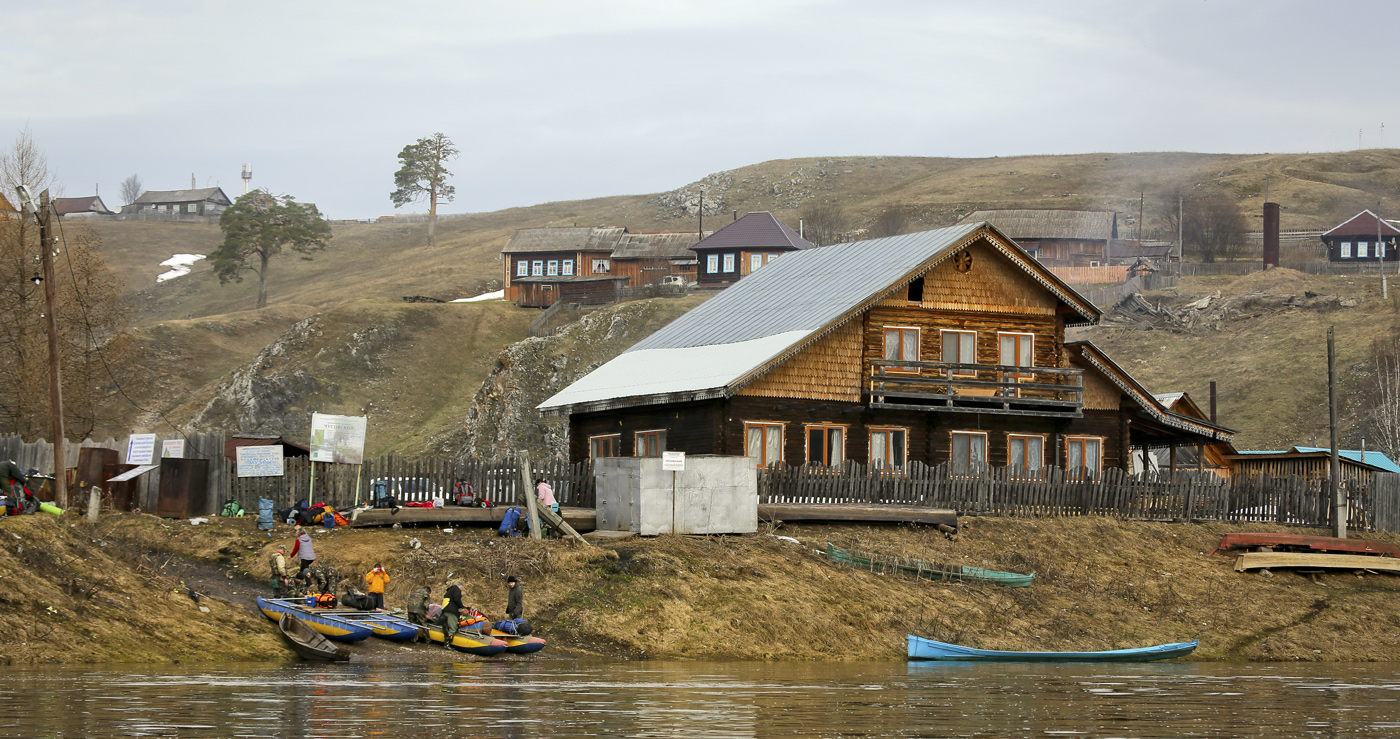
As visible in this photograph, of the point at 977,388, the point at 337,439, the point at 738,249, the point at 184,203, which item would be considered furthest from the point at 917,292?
the point at 184,203

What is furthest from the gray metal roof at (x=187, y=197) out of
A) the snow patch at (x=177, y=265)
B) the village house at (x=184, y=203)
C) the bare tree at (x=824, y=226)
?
the bare tree at (x=824, y=226)

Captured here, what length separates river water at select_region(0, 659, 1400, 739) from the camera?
54.8 feet

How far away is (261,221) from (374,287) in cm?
1086

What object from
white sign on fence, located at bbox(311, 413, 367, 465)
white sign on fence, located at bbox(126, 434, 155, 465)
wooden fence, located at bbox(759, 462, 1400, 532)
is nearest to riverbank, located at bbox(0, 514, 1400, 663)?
wooden fence, located at bbox(759, 462, 1400, 532)

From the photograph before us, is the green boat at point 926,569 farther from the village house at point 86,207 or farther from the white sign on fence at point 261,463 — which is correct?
the village house at point 86,207

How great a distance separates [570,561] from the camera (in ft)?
97.9

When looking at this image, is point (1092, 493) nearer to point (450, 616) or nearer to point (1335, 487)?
point (1335, 487)

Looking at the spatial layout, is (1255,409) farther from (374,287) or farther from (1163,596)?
(374,287)

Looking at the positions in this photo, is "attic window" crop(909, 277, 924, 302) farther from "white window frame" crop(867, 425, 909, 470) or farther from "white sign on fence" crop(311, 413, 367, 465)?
"white sign on fence" crop(311, 413, 367, 465)

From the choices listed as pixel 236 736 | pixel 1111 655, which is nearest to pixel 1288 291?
pixel 1111 655

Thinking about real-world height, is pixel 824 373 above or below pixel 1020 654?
above

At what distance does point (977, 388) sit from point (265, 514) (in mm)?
20585

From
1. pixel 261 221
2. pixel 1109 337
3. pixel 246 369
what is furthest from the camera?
pixel 261 221

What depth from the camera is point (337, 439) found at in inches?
1362
